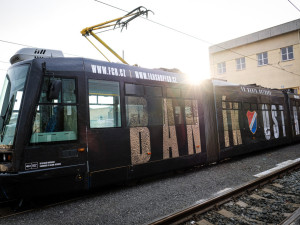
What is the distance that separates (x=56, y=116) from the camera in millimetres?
4457

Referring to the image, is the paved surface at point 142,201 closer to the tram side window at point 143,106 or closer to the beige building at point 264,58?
the tram side window at point 143,106

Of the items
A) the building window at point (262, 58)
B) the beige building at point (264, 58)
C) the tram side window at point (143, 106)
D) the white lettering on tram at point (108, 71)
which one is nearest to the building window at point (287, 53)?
the beige building at point (264, 58)

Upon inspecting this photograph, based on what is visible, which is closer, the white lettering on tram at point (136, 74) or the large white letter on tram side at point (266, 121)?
the white lettering on tram at point (136, 74)

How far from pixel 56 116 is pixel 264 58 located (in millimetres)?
25678

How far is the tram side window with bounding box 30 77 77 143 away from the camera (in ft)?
14.2

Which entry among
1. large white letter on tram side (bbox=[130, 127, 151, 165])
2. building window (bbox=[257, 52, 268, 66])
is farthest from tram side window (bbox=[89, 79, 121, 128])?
building window (bbox=[257, 52, 268, 66])

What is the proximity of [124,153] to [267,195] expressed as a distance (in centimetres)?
317

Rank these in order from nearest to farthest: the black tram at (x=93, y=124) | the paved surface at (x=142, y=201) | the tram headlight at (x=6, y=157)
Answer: the paved surface at (x=142, y=201), the tram headlight at (x=6, y=157), the black tram at (x=93, y=124)

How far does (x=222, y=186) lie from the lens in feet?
18.1

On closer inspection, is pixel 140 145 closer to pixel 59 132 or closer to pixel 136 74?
pixel 136 74

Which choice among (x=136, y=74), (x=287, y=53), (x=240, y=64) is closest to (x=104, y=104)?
(x=136, y=74)

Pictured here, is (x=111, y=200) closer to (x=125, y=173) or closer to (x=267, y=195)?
(x=125, y=173)

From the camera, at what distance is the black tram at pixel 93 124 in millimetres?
4242

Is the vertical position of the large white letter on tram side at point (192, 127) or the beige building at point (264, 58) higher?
the beige building at point (264, 58)
